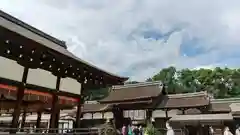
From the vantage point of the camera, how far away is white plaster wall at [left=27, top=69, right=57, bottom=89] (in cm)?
819

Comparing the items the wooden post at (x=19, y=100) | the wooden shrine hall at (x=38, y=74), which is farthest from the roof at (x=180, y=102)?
the wooden post at (x=19, y=100)

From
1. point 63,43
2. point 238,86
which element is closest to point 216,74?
point 238,86

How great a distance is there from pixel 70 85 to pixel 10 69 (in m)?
2.92

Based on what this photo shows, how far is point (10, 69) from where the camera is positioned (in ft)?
24.2

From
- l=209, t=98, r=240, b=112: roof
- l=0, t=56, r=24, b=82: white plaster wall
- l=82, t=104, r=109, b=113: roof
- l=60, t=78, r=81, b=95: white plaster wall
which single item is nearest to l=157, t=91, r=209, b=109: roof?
l=209, t=98, r=240, b=112: roof

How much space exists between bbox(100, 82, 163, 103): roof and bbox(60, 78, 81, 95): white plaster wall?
43.1 ft

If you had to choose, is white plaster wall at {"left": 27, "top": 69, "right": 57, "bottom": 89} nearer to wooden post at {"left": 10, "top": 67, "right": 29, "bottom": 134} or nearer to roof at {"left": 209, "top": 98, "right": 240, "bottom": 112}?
wooden post at {"left": 10, "top": 67, "right": 29, "bottom": 134}

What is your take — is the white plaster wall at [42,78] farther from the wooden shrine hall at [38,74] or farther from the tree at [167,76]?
the tree at [167,76]

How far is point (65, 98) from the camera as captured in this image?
1021cm

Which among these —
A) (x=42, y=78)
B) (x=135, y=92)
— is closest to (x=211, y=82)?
(x=135, y=92)

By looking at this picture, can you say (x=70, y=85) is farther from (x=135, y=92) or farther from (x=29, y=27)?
(x=135, y=92)

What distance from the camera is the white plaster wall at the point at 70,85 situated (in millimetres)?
9537

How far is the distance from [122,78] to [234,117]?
10.0 metres

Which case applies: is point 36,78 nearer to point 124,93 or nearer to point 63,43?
point 63,43
